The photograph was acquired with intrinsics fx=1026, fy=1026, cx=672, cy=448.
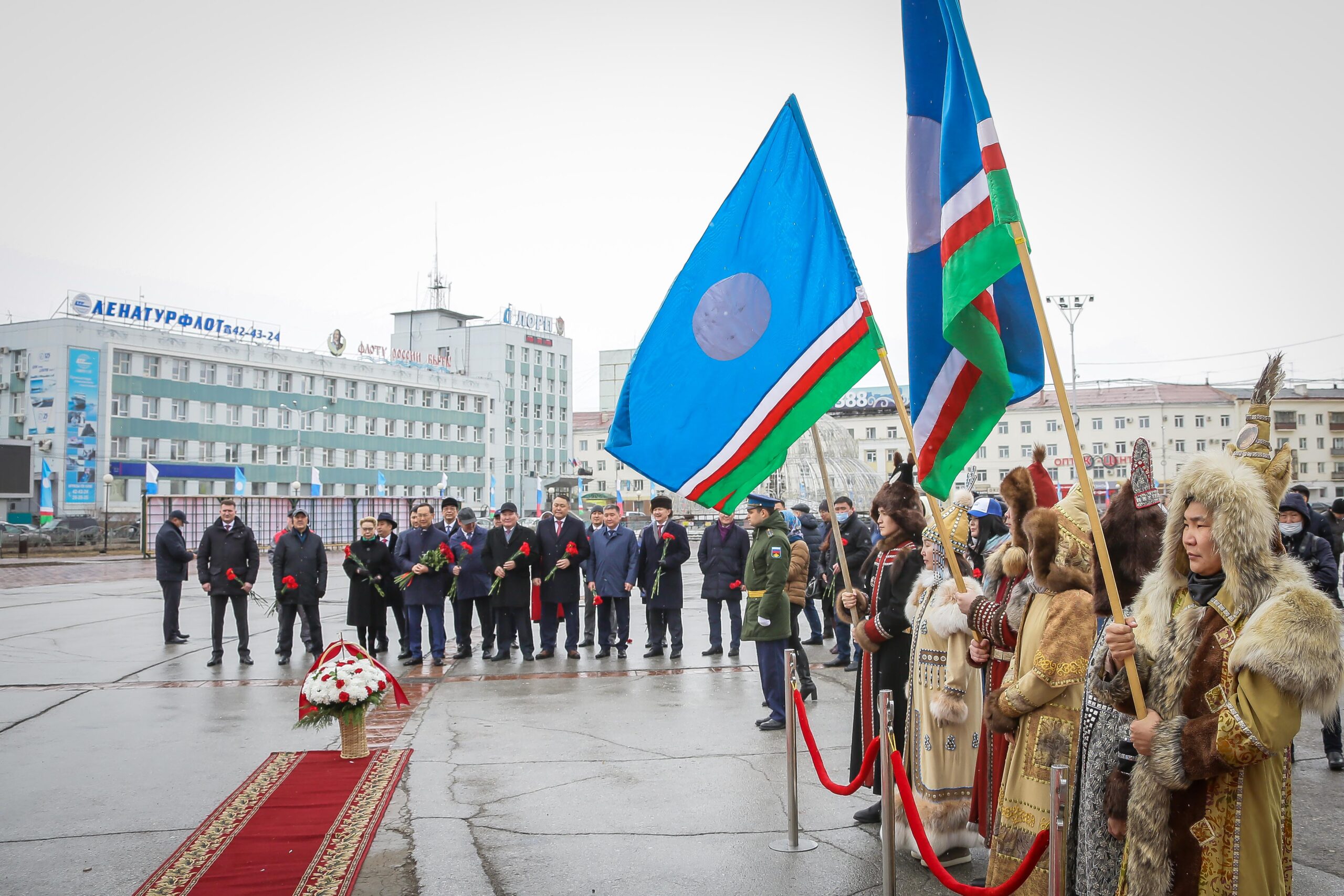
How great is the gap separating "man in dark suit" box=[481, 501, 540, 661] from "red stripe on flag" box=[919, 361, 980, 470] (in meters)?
8.76

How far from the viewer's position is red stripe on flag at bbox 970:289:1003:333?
14.1ft

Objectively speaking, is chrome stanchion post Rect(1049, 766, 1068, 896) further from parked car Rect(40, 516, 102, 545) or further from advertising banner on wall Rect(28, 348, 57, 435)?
advertising banner on wall Rect(28, 348, 57, 435)

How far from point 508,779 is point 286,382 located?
73.1m

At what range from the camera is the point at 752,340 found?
573cm

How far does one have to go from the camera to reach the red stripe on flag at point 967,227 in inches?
163

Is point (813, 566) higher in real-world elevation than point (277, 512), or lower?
lower

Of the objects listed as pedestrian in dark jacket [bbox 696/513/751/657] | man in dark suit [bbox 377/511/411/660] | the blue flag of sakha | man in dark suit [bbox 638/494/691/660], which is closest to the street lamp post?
man in dark suit [bbox 377/511/411/660]

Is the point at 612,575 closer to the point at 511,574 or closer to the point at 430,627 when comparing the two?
the point at 511,574

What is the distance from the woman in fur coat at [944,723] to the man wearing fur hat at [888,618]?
1.13ft

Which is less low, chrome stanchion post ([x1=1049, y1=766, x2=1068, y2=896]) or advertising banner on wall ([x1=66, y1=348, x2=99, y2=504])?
advertising banner on wall ([x1=66, y1=348, x2=99, y2=504])

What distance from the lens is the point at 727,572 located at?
44.4 feet

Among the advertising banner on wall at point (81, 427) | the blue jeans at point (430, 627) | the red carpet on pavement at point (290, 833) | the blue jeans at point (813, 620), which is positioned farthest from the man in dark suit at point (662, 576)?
the advertising banner on wall at point (81, 427)

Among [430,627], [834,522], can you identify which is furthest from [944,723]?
[430,627]

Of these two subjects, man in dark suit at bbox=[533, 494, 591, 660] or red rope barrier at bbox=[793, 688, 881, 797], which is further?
man in dark suit at bbox=[533, 494, 591, 660]
